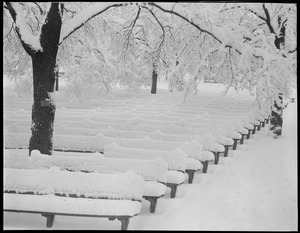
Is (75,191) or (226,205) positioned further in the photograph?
(226,205)

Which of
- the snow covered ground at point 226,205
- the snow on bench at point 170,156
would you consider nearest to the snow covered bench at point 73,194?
the snow covered ground at point 226,205

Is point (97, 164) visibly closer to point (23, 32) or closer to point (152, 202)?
point (152, 202)

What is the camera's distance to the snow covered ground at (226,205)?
5.31m

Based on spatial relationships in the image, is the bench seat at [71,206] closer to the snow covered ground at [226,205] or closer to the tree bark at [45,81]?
the snow covered ground at [226,205]

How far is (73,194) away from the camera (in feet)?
17.7

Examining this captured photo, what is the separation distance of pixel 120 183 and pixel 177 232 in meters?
1.08

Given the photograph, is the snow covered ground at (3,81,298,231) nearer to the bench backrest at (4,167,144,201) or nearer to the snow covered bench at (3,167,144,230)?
the snow covered bench at (3,167,144,230)

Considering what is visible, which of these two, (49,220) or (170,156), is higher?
(170,156)

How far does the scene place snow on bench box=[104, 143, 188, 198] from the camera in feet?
21.6

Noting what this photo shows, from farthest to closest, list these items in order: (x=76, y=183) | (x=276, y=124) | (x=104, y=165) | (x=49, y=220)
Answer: (x=276, y=124)
(x=104, y=165)
(x=76, y=183)
(x=49, y=220)

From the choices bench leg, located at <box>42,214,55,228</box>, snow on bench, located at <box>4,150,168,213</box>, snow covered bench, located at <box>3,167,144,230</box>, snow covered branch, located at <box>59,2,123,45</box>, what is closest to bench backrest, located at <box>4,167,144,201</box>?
snow covered bench, located at <box>3,167,144,230</box>

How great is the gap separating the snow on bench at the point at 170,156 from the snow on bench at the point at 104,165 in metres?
0.41

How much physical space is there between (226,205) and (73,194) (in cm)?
247

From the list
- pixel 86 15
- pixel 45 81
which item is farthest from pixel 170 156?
pixel 86 15
